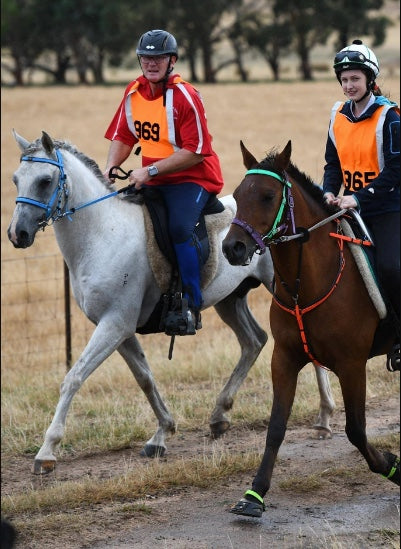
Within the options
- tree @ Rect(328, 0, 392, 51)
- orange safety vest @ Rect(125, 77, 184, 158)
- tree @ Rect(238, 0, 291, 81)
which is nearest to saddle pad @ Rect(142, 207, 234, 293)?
orange safety vest @ Rect(125, 77, 184, 158)

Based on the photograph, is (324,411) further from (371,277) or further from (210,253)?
(371,277)

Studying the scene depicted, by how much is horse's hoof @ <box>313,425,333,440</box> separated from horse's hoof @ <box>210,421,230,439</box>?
0.80 metres

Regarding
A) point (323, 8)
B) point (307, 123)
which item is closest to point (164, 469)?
point (307, 123)

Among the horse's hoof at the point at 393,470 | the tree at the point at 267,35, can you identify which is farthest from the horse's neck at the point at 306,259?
the tree at the point at 267,35

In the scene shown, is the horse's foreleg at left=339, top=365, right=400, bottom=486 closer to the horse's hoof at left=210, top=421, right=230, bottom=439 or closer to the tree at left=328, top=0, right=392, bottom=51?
the horse's hoof at left=210, top=421, right=230, bottom=439

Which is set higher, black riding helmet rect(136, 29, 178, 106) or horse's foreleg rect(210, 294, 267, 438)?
black riding helmet rect(136, 29, 178, 106)

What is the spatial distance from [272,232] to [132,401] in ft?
15.0

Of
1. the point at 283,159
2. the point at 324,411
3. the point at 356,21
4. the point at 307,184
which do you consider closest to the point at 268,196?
the point at 283,159

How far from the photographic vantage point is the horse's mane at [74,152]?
764 centimetres

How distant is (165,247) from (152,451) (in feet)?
5.86

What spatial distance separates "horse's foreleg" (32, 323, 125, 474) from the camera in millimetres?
7383

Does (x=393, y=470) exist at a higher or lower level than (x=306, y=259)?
lower

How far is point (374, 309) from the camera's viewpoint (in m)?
6.64

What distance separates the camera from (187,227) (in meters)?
8.05
